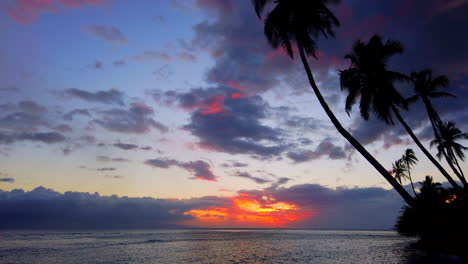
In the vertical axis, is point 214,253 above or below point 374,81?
below

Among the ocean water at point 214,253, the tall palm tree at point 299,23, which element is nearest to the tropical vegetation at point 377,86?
the tall palm tree at point 299,23

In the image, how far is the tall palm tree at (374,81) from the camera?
20672mm

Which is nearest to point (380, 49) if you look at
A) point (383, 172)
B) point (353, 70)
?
point (353, 70)

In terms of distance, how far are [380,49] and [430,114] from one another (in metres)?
10.7

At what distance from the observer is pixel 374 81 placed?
67.9 ft

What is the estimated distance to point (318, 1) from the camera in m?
16.3

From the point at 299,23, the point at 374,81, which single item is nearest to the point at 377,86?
the point at 374,81

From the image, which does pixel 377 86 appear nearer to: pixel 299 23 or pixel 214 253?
pixel 299 23

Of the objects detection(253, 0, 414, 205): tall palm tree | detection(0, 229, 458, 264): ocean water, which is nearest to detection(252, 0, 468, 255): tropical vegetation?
detection(253, 0, 414, 205): tall palm tree

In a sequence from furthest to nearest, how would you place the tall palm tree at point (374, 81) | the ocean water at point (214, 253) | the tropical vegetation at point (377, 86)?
the ocean water at point (214, 253), the tall palm tree at point (374, 81), the tropical vegetation at point (377, 86)

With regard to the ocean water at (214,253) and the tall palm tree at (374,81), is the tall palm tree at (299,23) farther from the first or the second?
the ocean water at (214,253)

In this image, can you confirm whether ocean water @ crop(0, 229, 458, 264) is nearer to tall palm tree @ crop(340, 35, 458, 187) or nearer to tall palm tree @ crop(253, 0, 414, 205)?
tall palm tree @ crop(340, 35, 458, 187)

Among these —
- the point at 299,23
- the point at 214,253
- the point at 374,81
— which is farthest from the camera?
the point at 214,253

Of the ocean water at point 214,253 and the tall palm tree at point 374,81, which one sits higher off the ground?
the tall palm tree at point 374,81
